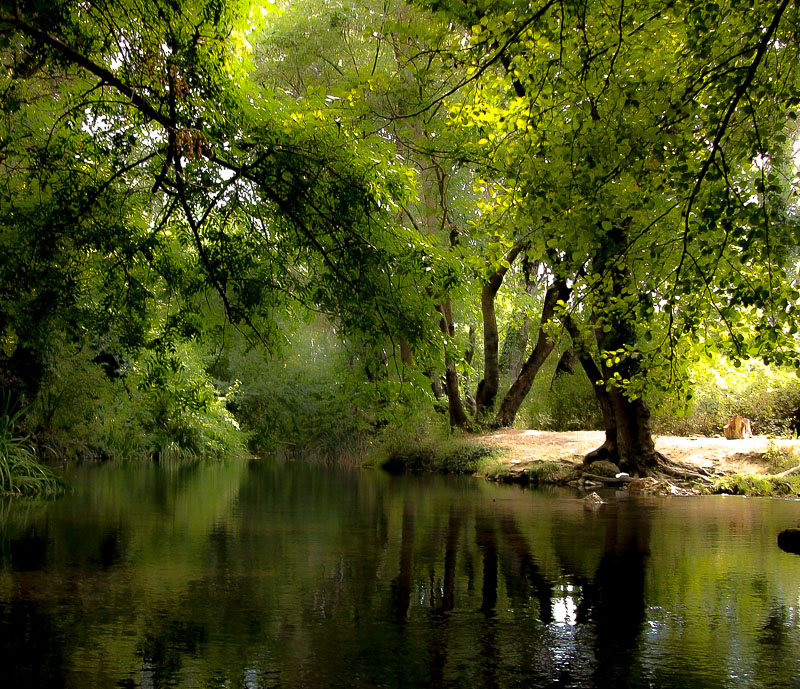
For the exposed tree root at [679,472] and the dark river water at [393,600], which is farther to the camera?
the exposed tree root at [679,472]

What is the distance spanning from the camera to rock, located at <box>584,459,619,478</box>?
53.3 ft

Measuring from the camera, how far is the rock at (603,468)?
16.2 metres

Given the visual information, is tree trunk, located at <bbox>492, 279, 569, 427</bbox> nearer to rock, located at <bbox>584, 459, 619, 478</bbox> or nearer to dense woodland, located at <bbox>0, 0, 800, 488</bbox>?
rock, located at <bbox>584, 459, 619, 478</bbox>

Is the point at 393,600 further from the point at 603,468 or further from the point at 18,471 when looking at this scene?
the point at 603,468

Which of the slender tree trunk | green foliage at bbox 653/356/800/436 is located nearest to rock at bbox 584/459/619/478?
the slender tree trunk

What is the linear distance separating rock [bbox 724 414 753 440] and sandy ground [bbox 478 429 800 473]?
1.23ft

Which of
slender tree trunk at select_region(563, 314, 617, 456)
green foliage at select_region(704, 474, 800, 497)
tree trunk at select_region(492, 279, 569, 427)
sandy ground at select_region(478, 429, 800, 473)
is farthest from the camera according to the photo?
tree trunk at select_region(492, 279, 569, 427)

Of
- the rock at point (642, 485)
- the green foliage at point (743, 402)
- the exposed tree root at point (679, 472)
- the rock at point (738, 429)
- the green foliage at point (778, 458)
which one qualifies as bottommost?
the rock at point (642, 485)

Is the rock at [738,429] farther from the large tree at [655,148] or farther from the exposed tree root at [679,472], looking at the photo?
the large tree at [655,148]

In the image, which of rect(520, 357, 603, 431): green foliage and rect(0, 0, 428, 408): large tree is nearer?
rect(0, 0, 428, 408): large tree

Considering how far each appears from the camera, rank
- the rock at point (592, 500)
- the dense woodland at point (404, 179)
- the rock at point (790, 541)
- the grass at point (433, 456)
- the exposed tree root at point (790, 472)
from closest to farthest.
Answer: the dense woodland at point (404, 179) → the rock at point (790, 541) → the rock at point (592, 500) → the exposed tree root at point (790, 472) → the grass at point (433, 456)

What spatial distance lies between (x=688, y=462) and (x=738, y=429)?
315 cm

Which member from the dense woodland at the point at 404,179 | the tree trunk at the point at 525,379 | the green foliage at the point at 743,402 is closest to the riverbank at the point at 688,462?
the green foliage at the point at 743,402

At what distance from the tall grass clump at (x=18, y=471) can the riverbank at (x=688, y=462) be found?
975 cm
